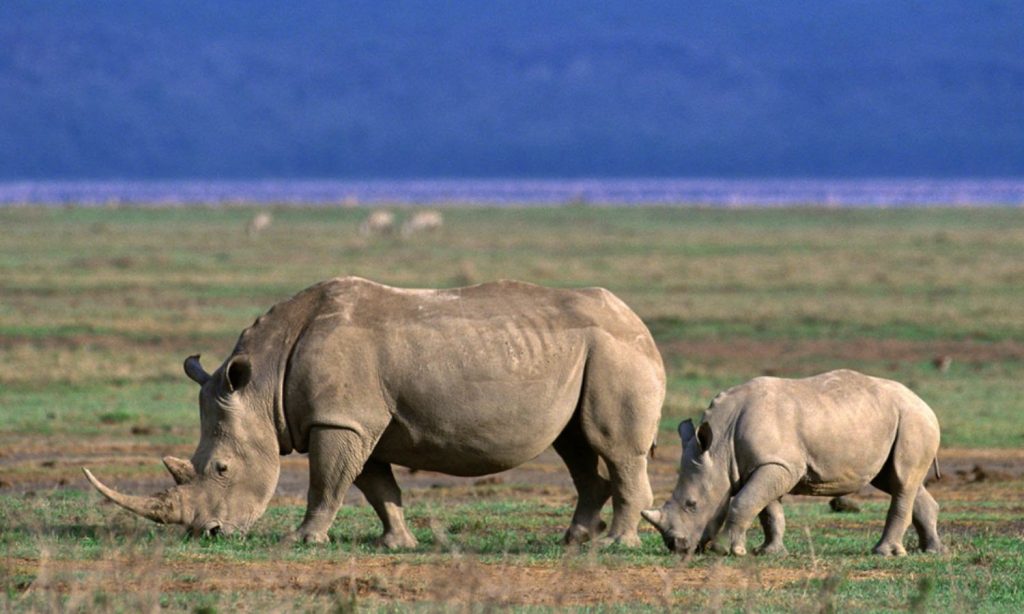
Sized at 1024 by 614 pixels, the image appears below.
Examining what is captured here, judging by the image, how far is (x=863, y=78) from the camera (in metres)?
185

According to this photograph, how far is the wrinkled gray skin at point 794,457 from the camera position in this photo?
11.9 m

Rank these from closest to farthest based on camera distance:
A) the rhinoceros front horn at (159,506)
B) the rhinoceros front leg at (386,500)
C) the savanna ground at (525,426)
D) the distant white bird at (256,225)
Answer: the savanna ground at (525,426), the rhinoceros front horn at (159,506), the rhinoceros front leg at (386,500), the distant white bird at (256,225)

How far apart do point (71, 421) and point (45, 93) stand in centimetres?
16298

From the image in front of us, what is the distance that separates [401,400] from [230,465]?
3.60 ft

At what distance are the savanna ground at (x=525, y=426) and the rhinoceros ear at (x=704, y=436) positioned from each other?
698mm

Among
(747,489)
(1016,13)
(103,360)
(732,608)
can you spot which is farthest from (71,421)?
(1016,13)

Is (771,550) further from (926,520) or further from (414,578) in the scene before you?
(414,578)

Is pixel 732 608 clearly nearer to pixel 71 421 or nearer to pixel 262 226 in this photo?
pixel 71 421

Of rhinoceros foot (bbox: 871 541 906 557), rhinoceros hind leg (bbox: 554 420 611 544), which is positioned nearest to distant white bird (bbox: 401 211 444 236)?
rhinoceros hind leg (bbox: 554 420 611 544)

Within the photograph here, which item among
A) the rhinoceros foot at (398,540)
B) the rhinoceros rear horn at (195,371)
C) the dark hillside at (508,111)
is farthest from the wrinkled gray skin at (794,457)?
the dark hillside at (508,111)

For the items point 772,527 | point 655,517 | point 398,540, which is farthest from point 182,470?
point 772,527

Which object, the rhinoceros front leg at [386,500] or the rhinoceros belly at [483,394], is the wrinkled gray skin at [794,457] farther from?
the rhinoceros front leg at [386,500]

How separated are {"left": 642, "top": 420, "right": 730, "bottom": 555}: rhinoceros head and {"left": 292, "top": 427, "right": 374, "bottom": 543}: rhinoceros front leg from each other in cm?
183

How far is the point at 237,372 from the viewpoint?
12219mm
